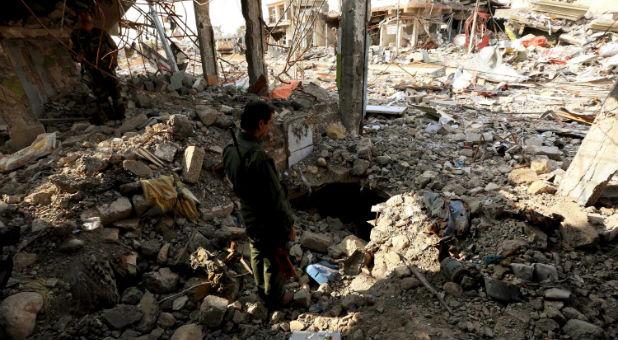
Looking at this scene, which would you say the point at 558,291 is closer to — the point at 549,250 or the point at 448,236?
the point at 549,250

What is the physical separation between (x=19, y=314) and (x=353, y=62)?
5.05 m

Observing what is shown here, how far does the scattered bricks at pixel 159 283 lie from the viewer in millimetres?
2621

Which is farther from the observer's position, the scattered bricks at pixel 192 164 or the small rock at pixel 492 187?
the small rock at pixel 492 187

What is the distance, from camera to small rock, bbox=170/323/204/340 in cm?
225

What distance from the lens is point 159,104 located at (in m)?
5.40

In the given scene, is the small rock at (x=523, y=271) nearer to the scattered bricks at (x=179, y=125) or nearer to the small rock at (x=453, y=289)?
the small rock at (x=453, y=289)

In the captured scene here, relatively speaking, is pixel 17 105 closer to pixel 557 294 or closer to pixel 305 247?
pixel 305 247

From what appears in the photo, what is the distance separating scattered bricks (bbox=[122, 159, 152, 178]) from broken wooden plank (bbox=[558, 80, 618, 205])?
465 centimetres

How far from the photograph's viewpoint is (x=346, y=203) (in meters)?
5.31

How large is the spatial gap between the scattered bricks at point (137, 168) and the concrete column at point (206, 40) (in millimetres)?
4224

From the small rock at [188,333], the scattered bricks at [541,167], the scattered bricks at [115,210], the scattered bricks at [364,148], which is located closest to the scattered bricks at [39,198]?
the scattered bricks at [115,210]

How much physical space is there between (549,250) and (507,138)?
2.97 meters

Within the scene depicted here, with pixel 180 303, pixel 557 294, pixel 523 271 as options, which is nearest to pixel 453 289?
pixel 523 271

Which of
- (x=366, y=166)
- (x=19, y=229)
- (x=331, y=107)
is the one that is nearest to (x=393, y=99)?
(x=331, y=107)
